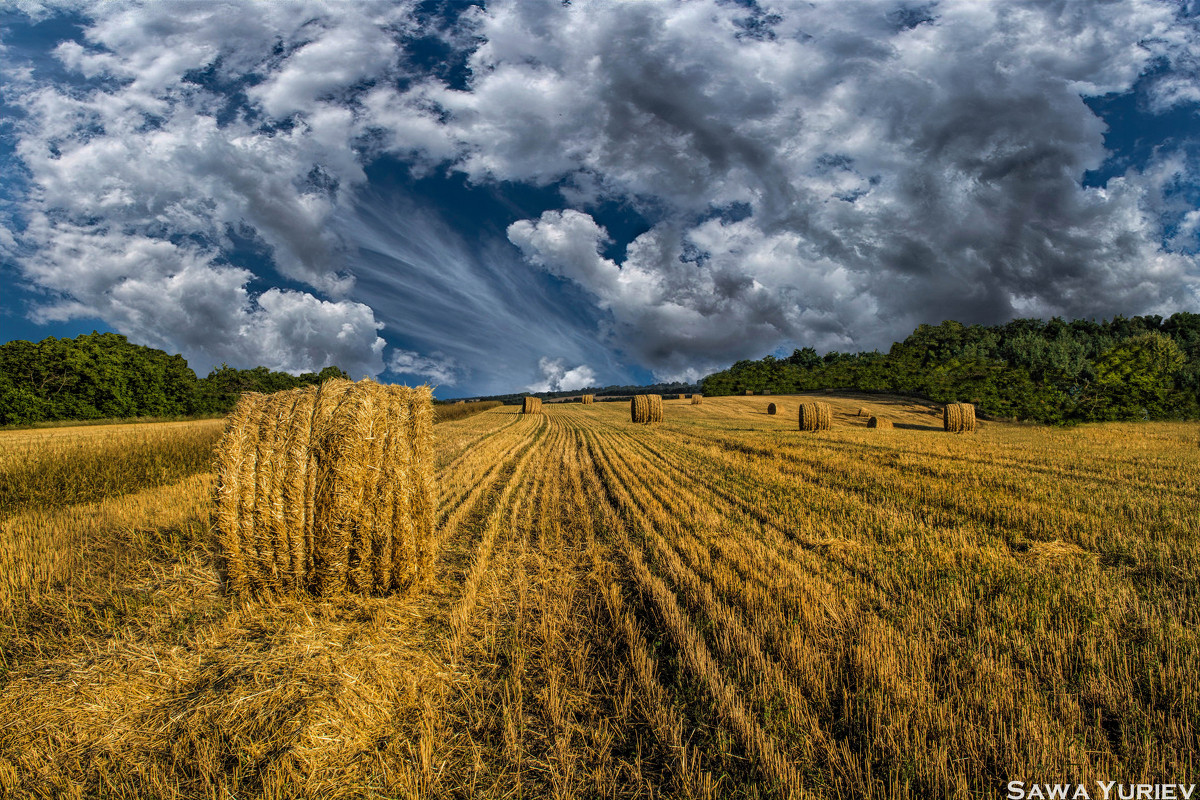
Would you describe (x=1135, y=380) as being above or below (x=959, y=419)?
above

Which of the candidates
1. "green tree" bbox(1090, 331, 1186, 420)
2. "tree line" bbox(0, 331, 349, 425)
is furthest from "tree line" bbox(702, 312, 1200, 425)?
"tree line" bbox(0, 331, 349, 425)

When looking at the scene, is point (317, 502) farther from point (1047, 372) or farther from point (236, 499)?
point (1047, 372)

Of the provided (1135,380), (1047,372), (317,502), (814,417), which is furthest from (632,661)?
(1135,380)

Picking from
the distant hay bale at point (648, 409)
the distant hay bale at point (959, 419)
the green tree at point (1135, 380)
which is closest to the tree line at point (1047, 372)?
the green tree at point (1135, 380)

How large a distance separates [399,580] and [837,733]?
Result: 13.8 feet

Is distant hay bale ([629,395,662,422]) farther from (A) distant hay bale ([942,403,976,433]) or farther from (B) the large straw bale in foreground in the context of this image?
(B) the large straw bale in foreground

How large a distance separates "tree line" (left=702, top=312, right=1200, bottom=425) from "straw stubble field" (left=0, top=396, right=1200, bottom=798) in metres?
28.3

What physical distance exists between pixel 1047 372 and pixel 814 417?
1750cm

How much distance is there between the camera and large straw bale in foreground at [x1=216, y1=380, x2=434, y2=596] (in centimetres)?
482

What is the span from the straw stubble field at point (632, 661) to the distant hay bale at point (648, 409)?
22.0 meters

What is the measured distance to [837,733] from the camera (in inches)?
105

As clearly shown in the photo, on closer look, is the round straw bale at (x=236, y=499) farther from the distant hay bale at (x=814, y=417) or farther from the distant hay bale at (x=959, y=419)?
the distant hay bale at (x=959, y=419)

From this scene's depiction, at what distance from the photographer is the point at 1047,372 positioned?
28750 millimetres

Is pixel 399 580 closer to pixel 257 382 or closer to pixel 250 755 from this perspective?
pixel 250 755
